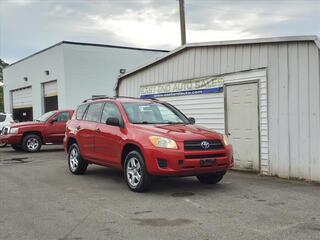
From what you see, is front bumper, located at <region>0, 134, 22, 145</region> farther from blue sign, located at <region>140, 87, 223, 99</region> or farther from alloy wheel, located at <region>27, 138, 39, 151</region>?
blue sign, located at <region>140, 87, 223, 99</region>

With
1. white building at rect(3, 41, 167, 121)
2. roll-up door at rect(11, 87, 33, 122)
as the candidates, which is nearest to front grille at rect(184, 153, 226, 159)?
white building at rect(3, 41, 167, 121)

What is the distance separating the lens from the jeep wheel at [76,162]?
1099cm

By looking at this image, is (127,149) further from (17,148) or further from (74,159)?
(17,148)

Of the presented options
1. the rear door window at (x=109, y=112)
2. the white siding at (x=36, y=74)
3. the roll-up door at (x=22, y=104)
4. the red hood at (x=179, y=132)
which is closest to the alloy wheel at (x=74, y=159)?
the rear door window at (x=109, y=112)

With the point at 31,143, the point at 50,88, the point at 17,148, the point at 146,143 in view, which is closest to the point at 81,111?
the point at 146,143

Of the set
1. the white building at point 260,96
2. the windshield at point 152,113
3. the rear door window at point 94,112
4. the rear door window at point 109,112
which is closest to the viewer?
the windshield at point 152,113

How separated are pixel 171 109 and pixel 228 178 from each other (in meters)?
2.04

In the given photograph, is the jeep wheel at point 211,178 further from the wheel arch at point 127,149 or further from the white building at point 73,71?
the white building at point 73,71

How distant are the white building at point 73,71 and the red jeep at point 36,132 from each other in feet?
24.9

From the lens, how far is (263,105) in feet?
36.7

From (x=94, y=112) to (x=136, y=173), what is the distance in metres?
2.43

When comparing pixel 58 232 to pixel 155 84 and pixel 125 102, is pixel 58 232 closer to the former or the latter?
pixel 125 102

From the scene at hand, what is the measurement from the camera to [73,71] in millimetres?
26578

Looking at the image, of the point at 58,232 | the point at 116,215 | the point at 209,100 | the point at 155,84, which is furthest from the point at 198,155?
the point at 155,84
